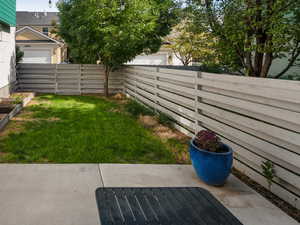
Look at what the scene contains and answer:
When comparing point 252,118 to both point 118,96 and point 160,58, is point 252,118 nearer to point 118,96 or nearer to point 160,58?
point 118,96

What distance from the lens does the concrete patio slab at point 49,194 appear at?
2.67m

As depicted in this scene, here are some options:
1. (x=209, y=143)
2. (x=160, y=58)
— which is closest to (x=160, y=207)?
(x=209, y=143)

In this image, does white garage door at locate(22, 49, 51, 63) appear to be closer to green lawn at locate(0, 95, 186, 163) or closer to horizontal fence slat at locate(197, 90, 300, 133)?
green lawn at locate(0, 95, 186, 163)

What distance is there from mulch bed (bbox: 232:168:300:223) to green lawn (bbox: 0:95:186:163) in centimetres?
111

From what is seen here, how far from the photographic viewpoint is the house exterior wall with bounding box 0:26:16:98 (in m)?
8.77

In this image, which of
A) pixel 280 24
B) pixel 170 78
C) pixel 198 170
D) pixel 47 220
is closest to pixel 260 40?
pixel 280 24

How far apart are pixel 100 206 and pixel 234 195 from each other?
1.51m

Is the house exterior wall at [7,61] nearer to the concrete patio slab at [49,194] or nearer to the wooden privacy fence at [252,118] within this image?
the wooden privacy fence at [252,118]

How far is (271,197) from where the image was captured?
336 cm

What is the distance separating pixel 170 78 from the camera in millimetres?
6629

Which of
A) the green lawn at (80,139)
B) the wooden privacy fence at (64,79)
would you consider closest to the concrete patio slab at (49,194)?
the green lawn at (80,139)

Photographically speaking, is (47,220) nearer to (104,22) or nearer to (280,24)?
(280,24)

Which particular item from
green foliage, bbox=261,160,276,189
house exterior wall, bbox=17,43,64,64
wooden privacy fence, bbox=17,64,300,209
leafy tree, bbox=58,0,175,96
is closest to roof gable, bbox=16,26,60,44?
house exterior wall, bbox=17,43,64,64

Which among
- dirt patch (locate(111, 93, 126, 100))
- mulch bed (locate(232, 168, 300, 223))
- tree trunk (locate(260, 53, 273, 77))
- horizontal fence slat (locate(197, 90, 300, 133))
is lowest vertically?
mulch bed (locate(232, 168, 300, 223))
